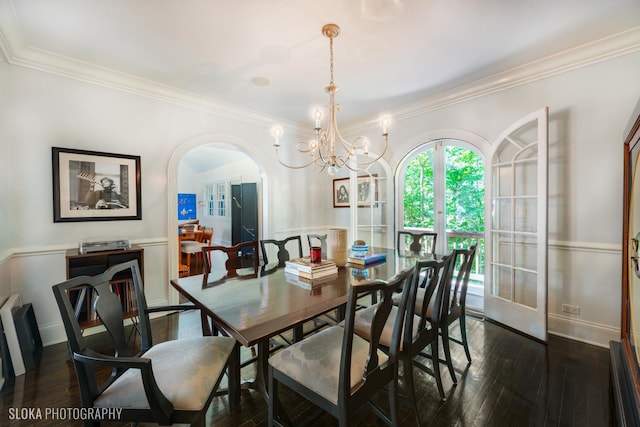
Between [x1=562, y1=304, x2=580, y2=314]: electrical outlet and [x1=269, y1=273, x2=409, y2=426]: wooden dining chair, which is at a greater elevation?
[x1=269, y1=273, x2=409, y2=426]: wooden dining chair

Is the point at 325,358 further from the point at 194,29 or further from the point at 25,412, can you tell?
the point at 194,29

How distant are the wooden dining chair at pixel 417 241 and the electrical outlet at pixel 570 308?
1277mm

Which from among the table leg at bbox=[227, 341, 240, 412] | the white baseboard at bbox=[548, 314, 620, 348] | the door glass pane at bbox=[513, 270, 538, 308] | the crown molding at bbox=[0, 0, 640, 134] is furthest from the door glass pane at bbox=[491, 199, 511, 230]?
the table leg at bbox=[227, 341, 240, 412]

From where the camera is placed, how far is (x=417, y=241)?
9.61 ft

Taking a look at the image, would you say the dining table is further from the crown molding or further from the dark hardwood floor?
the crown molding

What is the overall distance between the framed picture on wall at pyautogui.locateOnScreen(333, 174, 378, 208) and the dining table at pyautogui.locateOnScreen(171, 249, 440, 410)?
203 centimetres

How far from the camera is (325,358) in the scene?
1.31 metres

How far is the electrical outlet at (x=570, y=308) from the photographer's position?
247 cm

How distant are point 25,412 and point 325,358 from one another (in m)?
1.99

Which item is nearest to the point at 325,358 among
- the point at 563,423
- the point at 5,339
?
the point at 563,423

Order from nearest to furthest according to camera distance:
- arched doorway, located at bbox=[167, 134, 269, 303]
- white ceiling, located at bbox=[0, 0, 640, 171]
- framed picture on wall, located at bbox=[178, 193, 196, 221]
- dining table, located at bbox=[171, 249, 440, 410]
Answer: dining table, located at bbox=[171, 249, 440, 410] → white ceiling, located at bbox=[0, 0, 640, 171] → arched doorway, located at bbox=[167, 134, 269, 303] → framed picture on wall, located at bbox=[178, 193, 196, 221]

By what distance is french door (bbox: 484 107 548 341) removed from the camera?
7.97ft

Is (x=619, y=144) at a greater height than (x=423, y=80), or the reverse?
(x=423, y=80)

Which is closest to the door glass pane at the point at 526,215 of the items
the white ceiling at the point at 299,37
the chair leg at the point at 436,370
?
the white ceiling at the point at 299,37
